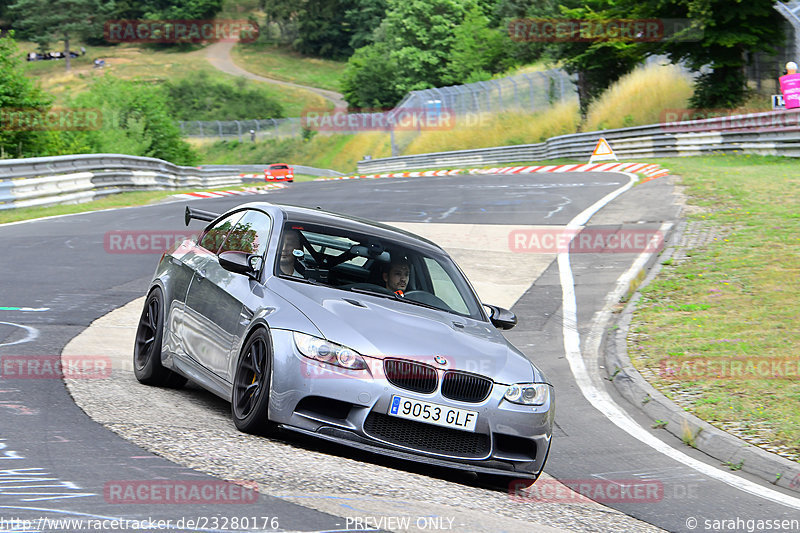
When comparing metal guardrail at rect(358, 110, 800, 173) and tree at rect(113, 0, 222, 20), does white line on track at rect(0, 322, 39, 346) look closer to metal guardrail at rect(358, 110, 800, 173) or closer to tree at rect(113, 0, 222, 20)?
metal guardrail at rect(358, 110, 800, 173)

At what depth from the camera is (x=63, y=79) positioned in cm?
12281

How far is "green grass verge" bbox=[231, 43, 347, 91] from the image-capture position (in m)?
133

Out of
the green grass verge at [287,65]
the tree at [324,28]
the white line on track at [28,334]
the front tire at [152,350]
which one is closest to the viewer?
the front tire at [152,350]

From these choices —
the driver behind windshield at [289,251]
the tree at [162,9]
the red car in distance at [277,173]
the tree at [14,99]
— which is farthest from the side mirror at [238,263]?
the tree at [162,9]

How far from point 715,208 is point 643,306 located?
6696mm

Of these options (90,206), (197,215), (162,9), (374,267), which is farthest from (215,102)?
(374,267)

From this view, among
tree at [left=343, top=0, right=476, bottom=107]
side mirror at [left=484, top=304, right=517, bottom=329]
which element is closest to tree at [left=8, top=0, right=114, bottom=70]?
tree at [left=343, top=0, right=476, bottom=107]

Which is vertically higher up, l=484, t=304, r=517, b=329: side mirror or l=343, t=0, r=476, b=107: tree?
l=343, t=0, r=476, b=107: tree

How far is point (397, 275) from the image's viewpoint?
290 inches

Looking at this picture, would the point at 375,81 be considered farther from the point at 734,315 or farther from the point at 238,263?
the point at 238,263

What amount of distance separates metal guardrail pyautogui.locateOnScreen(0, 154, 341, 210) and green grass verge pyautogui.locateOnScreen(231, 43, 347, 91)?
98.5m

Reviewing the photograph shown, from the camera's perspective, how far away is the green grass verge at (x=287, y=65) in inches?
5231

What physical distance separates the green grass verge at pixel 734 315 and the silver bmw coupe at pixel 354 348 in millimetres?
2240

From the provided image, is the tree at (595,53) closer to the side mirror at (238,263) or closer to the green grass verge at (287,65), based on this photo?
the side mirror at (238,263)
